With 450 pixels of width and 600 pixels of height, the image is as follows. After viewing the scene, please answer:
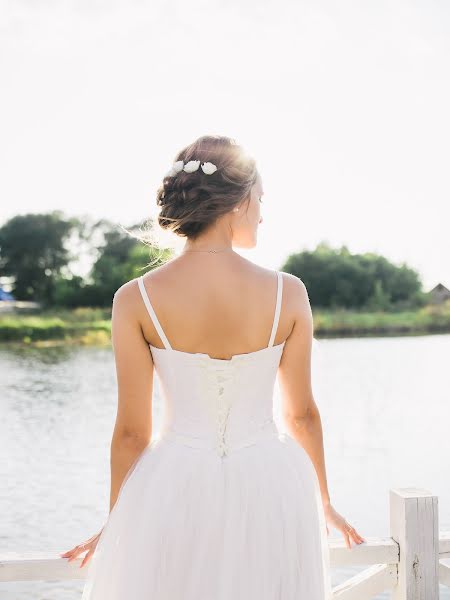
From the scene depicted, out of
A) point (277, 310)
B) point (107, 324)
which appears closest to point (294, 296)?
point (277, 310)

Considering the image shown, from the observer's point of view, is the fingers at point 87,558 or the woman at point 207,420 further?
the fingers at point 87,558

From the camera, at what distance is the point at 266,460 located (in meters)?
1.64

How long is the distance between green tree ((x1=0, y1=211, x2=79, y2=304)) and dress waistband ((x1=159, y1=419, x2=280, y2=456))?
4487 cm

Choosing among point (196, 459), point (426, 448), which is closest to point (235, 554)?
point (196, 459)

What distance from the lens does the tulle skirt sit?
1576 millimetres

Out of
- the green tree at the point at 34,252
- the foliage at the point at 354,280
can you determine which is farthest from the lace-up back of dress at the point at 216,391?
the green tree at the point at 34,252

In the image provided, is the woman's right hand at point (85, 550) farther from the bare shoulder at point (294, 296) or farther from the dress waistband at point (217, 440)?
the bare shoulder at point (294, 296)

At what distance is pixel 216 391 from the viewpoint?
1.61 meters

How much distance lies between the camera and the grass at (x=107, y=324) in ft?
97.6

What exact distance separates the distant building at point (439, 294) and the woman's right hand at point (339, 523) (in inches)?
1689

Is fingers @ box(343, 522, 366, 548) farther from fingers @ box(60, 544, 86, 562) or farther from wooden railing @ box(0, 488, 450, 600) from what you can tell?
fingers @ box(60, 544, 86, 562)

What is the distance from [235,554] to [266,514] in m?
0.10

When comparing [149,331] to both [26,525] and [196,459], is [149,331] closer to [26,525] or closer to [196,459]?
[196,459]

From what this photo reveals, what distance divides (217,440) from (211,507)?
14cm
